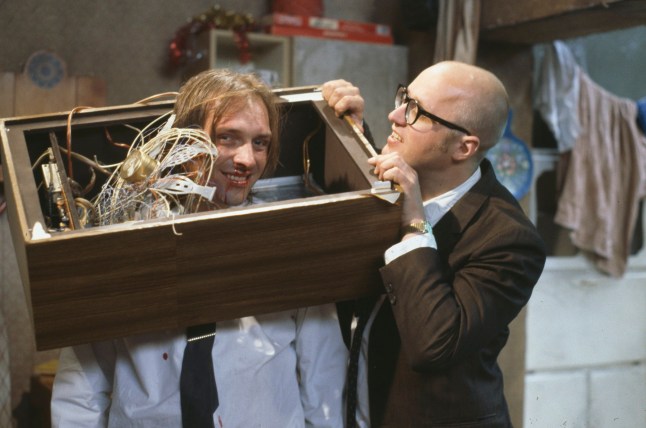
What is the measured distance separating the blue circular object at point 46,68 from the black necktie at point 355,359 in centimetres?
215

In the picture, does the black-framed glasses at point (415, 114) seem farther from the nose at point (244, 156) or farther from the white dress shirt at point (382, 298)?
the nose at point (244, 156)

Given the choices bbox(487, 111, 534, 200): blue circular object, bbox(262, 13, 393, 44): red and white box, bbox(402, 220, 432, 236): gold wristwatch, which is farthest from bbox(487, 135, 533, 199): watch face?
bbox(402, 220, 432, 236): gold wristwatch

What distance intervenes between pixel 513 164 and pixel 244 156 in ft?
8.31

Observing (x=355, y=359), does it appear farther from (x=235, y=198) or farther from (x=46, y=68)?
(x=46, y=68)

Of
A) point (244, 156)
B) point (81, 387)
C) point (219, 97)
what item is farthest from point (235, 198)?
point (81, 387)

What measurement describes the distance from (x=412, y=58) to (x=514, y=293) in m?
2.70

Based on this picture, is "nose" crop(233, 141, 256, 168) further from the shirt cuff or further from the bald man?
the shirt cuff

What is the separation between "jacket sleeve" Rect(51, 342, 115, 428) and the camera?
57.2 inches

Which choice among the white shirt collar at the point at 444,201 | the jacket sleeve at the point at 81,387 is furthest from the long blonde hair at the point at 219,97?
the jacket sleeve at the point at 81,387

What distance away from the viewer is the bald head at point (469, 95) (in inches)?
59.5

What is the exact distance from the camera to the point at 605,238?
155 inches

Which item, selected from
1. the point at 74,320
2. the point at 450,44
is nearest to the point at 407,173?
the point at 74,320

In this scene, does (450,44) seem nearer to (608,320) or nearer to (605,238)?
(605,238)

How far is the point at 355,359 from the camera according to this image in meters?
1.54
